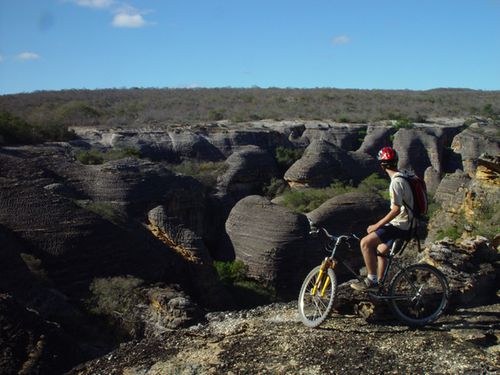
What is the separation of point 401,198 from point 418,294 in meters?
0.74

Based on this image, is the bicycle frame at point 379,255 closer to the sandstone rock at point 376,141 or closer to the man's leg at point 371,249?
the man's leg at point 371,249

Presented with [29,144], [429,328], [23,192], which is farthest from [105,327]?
[29,144]

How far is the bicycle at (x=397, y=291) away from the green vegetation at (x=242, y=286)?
20.8ft

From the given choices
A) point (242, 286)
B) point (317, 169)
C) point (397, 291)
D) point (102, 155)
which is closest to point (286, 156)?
point (317, 169)

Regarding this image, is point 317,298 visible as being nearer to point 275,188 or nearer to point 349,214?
point 349,214

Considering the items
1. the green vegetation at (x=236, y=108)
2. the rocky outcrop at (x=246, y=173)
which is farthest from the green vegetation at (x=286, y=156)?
the green vegetation at (x=236, y=108)

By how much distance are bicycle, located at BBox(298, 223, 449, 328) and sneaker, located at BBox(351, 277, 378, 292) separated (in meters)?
0.04

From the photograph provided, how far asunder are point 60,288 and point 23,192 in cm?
177

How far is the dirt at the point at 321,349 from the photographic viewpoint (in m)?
3.85

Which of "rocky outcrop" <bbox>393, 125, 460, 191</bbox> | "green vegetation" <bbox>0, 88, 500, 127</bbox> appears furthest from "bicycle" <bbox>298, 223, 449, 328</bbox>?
"green vegetation" <bbox>0, 88, 500, 127</bbox>

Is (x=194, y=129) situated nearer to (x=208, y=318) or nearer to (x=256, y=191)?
(x=256, y=191)

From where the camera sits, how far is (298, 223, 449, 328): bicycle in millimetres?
4512

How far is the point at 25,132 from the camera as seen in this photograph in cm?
1933

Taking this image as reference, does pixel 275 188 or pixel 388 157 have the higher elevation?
pixel 388 157
